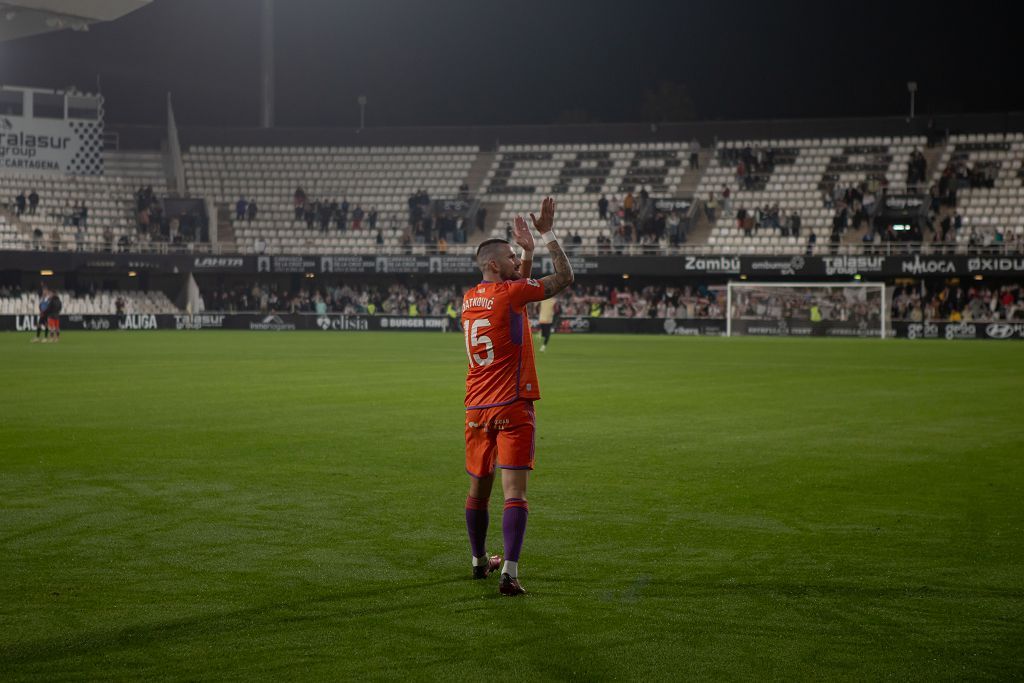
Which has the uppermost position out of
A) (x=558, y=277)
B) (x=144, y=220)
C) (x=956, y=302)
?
(x=144, y=220)

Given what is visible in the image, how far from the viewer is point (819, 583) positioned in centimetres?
702

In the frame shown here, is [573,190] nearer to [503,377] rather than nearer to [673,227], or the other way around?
[673,227]

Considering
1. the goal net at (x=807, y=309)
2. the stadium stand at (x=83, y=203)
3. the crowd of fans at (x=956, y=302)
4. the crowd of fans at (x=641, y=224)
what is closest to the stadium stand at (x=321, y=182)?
the stadium stand at (x=83, y=203)

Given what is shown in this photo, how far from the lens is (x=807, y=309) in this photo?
51062 millimetres

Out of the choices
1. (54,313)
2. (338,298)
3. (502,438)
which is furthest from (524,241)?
(338,298)

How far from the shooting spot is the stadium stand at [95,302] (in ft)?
173

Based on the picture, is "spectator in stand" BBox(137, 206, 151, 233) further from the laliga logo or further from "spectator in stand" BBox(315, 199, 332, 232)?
the laliga logo

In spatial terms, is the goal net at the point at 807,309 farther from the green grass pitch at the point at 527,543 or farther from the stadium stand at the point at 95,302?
the green grass pitch at the point at 527,543

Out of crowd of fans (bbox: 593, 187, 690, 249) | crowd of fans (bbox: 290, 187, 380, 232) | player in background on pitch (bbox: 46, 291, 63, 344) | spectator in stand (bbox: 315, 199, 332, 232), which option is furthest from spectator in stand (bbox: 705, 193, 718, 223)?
player in background on pitch (bbox: 46, 291, 63, 344)

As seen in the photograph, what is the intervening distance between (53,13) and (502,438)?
2204 centimetres

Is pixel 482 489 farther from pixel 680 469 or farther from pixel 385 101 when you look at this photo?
pixel 385 101

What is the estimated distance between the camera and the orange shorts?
272 inches

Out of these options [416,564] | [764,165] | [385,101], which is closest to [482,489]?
[416,564]

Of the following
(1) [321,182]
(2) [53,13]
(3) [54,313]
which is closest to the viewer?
→ (2) [53,13]
